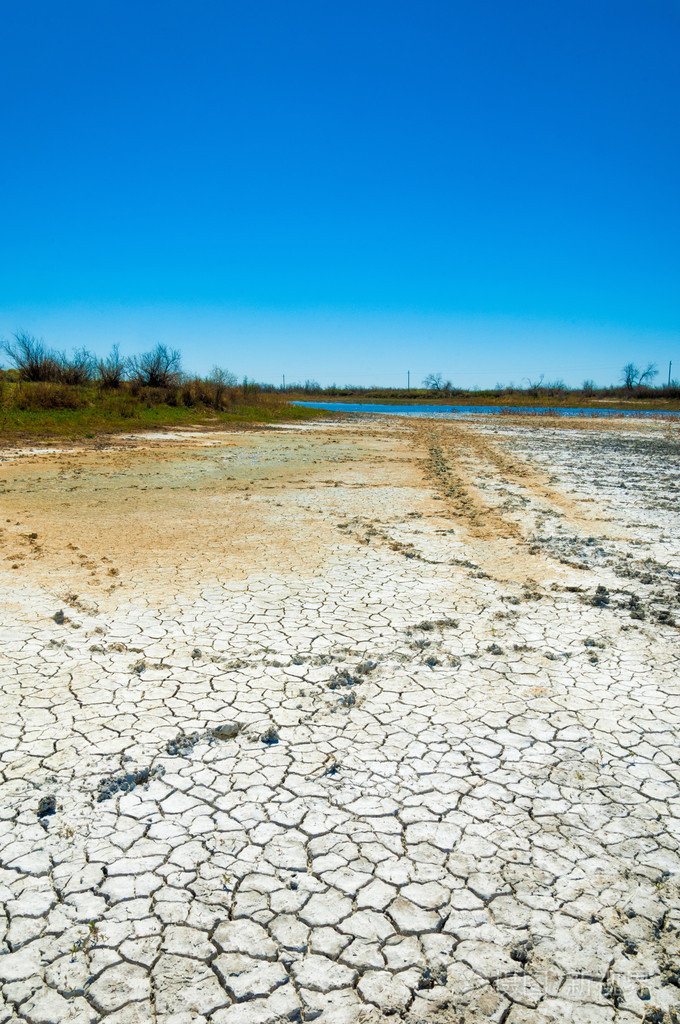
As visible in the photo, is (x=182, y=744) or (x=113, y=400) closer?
(x=182, y=744)

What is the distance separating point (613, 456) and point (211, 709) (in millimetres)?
19250

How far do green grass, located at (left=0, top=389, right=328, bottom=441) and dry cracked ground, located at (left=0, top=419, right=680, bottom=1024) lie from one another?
17.5 metres

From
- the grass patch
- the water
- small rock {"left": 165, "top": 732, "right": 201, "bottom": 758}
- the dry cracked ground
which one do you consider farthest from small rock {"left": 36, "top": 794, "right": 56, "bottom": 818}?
the water

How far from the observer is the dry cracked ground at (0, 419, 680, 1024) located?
2234mm

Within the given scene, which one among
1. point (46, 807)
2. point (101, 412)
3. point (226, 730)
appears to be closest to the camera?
point (46, 807)

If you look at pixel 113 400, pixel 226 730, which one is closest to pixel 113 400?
pixel 113 400

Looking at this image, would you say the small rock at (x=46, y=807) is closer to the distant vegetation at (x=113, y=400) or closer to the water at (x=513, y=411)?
the distant vegetation at (x=113, y=400)

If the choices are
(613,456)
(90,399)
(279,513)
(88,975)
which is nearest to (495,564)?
(279,513)

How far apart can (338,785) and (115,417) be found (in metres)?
27.9

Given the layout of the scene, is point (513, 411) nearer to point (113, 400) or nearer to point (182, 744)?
point (113, 400)

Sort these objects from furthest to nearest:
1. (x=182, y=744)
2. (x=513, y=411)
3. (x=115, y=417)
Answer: (x=513, y=411), (x=115, y=417), (x=182, y=744)

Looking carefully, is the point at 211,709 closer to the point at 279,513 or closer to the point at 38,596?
the point at 38,596

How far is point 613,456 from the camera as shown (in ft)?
67.1

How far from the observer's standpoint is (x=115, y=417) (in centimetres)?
2867
